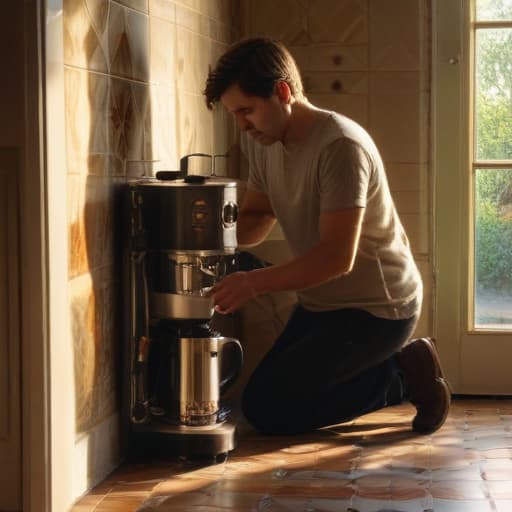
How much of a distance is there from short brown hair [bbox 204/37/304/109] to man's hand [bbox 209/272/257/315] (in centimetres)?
43

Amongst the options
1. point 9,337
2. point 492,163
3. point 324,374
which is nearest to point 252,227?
point 324,374

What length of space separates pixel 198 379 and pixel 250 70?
745 millimetres

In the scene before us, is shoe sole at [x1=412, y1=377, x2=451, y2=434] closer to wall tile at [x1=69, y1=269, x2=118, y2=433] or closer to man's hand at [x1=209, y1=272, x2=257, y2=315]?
man's hand at [x1=209, y1=272, x2=257, y2=315]

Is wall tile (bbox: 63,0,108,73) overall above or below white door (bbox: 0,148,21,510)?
above

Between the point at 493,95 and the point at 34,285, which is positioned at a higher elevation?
the point at 493,95

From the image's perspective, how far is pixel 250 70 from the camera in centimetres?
254

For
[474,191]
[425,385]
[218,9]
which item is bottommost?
[425,385]

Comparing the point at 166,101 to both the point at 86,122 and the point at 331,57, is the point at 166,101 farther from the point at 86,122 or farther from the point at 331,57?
the point at 331,57

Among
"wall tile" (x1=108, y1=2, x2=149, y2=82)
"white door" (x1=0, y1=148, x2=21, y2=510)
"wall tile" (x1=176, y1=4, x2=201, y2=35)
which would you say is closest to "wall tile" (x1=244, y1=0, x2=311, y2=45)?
"wall tile" (x1=176, y1=4, x2=201, y2=35)

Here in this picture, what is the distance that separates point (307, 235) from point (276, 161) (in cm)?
21

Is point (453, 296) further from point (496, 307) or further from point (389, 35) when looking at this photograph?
point (389, 35)

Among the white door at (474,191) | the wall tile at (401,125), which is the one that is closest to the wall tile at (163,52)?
the wall tile at (401,125)

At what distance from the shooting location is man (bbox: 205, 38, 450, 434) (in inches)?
101

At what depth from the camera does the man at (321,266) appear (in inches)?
101
